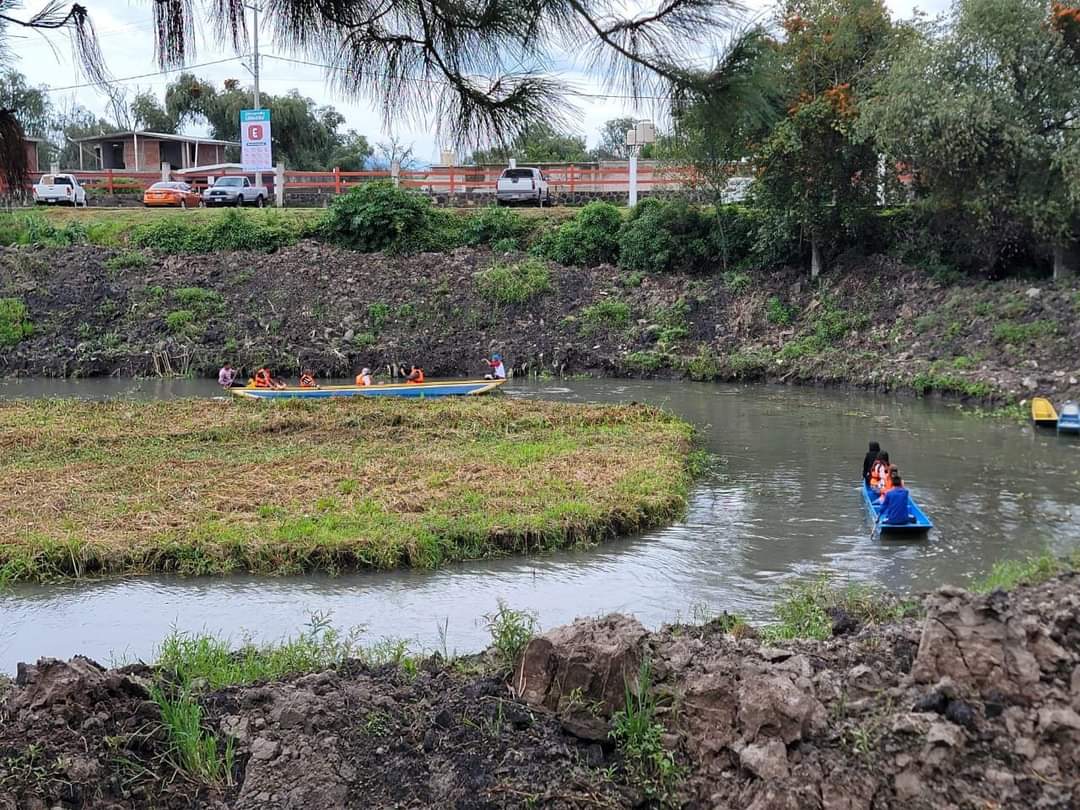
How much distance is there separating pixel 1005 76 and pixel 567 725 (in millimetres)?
22287

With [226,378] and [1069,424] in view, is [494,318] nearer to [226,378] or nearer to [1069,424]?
[226,378]

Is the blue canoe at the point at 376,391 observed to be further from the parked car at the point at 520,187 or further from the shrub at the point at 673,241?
the parked car at the point at 520,187

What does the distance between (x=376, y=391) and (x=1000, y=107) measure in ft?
48.1

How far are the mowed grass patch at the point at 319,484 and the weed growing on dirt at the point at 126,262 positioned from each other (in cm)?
1370

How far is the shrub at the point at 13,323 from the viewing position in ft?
93.7

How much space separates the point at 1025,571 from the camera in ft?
29.7

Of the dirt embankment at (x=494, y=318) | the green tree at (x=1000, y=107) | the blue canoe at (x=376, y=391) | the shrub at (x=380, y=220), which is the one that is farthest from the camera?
the shrub at (x=380, y=220)

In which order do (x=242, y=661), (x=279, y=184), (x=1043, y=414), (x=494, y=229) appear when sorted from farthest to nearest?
1. (x=279, y=184)
2. (x=494, y=229)
3. (x=1043, y=414)
4. (x=242, y=661)

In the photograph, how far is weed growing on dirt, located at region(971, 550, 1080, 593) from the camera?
27.2 ft

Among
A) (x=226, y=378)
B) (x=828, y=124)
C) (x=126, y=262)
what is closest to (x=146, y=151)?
(x=126, y=262)

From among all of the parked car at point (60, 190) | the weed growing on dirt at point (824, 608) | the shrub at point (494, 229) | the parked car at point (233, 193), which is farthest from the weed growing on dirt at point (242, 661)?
the parked car at point (60, 190)

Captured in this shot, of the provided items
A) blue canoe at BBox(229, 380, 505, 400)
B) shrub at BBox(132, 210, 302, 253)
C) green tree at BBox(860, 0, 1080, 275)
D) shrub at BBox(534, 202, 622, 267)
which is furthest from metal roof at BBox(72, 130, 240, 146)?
green tree at BBox(860, 0, 1080, 275)

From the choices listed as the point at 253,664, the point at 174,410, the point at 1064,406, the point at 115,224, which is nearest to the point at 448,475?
the point at 253,664

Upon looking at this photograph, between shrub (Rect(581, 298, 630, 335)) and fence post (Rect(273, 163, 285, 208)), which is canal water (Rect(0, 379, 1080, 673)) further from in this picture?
fence post (Rect(273, 163, 285, 208))
